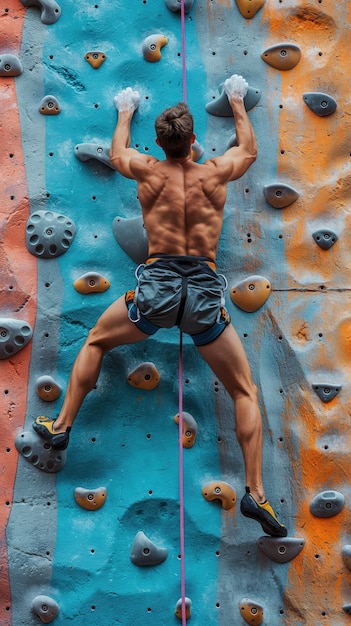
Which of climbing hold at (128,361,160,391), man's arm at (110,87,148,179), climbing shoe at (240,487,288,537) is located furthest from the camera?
climbing hold at (128,361,160,391)

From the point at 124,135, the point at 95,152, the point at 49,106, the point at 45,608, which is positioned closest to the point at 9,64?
the point at 49,106

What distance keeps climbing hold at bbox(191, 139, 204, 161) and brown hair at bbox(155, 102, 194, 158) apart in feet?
1.64

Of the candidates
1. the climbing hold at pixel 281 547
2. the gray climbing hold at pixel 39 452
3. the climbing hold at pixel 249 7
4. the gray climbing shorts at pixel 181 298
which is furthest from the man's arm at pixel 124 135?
the climbing hold at pixel 281 547

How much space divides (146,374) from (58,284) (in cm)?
51

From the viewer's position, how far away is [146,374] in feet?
13.4

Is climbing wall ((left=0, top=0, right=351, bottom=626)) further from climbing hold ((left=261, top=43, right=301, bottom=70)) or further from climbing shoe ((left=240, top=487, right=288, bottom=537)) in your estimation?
climbing shoe ((left=240, top=487, right=288, bottom=537))

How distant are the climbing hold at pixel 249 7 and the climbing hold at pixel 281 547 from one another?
218 centimetres

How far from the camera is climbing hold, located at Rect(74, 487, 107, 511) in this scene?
4.00m

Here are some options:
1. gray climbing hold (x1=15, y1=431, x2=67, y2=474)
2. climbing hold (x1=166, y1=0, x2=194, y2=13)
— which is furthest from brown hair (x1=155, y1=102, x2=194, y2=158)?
gray climbing hold (x1=15, y1=431, x2=67, y2=474)

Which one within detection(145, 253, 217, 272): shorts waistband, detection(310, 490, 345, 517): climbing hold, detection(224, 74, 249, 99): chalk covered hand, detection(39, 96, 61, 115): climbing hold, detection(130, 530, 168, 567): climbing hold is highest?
detection(224, 74, 249, 99): chalk covered hand

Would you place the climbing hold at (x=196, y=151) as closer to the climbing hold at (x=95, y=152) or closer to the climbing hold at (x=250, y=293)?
the climbing hold at (x=95, y=152)

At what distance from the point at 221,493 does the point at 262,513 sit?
297mm

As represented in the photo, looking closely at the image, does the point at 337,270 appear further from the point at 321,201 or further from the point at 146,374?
the point at 146,374

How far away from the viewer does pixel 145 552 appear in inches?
155
